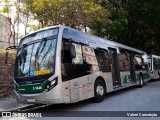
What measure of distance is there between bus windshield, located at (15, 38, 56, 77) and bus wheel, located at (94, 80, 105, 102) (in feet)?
8.98

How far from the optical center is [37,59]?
874 centimetres

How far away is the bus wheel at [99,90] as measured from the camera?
10297 millimetres

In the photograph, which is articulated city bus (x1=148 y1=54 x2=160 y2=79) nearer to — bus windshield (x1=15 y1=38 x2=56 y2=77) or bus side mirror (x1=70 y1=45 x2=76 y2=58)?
bus side mirror (x1=70 y1=45 x2=76 y2=58)

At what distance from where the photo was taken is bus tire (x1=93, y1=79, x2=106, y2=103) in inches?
405

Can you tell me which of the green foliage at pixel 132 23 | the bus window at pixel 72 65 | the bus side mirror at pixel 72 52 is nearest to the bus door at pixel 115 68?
the bus window at pixel 72 65

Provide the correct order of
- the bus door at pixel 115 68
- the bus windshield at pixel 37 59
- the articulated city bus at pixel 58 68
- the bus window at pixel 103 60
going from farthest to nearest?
the bus door at pixel 115 68, the bus window at pixel 103 60, the bus windshield at pixel 37 59, the articulated city bus at pixel 58 68

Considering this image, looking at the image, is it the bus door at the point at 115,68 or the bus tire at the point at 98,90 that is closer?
the bus tire at the point at 98,90

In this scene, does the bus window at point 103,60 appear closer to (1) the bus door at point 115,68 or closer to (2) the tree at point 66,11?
(1) the bus door at point 115,68

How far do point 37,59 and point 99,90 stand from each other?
3.30 m

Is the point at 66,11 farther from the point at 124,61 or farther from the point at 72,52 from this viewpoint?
the point at 72,52

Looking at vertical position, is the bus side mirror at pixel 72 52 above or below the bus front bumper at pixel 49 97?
above

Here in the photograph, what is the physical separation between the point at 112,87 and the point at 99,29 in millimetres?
13916

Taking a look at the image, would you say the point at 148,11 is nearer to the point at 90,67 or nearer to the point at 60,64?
the point at 90,67

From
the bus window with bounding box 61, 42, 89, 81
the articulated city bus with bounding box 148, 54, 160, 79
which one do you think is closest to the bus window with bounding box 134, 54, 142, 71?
the articulated city bus with bounding box 148, 54, 160, 79
